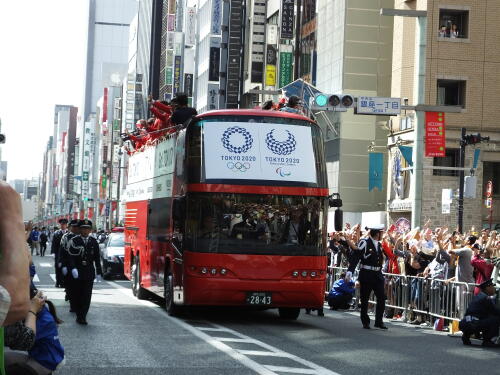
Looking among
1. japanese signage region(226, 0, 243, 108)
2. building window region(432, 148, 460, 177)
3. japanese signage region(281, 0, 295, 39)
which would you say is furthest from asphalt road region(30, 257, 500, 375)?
japanese signage region(226, 0, 243, 108)

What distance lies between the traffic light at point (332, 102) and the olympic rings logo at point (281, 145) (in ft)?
34.0

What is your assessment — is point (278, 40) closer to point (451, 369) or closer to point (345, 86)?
point (345, 86)

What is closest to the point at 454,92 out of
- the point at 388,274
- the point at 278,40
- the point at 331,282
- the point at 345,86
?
the point at 345,86

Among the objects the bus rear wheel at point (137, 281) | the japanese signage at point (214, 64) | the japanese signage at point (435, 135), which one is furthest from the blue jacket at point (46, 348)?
the japanese signage at point (214, 64)

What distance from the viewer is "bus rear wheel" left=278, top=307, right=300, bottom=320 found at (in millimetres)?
19922

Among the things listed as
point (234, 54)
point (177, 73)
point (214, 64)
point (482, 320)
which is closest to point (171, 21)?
point (177, 73)

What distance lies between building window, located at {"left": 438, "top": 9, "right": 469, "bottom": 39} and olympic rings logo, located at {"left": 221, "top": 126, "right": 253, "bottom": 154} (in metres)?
27.4

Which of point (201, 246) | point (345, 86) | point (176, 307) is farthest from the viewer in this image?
point (345, 86)

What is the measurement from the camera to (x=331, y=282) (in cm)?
2647

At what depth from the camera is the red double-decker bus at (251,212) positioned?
57.7 ft

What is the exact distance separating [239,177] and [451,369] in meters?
6.45

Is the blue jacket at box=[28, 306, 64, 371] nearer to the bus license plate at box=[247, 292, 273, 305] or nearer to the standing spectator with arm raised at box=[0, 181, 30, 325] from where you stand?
the standing spectator with arm raised at box=[0, 181, 30, 325]

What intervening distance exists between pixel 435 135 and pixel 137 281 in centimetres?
1190

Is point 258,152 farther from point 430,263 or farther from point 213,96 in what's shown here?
point 213,96
